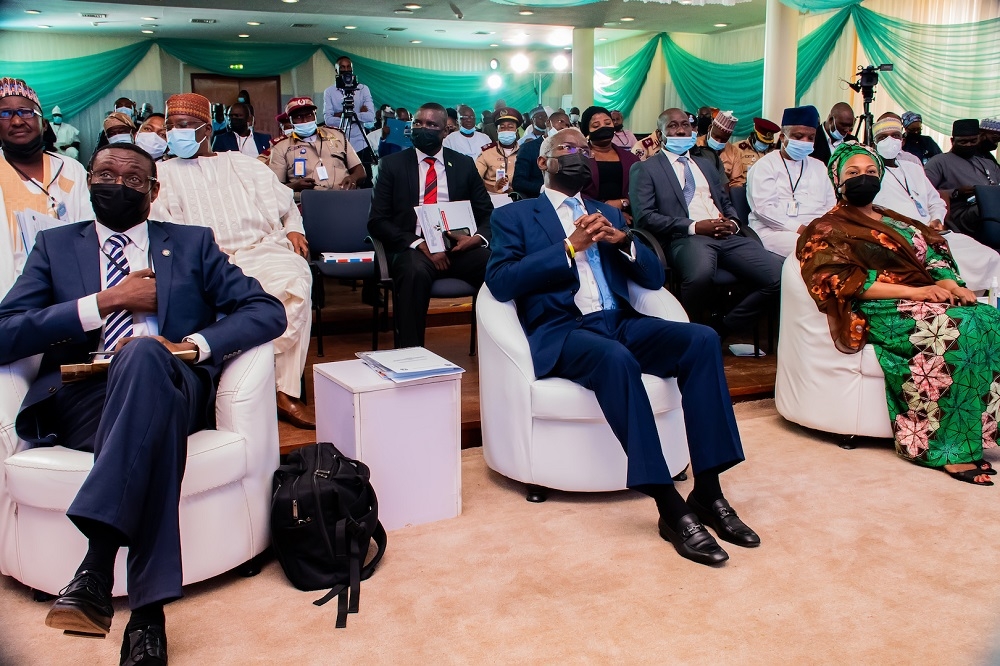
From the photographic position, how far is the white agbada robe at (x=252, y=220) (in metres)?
3.81

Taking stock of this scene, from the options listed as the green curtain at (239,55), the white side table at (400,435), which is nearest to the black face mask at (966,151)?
the white side table at (400,435)

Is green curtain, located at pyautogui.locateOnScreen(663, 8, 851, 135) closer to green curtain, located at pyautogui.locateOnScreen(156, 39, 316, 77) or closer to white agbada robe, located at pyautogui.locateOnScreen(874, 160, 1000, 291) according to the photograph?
white agbada robe, located at pyautogui.locateOnScreen(874, 160, 1000, 291)

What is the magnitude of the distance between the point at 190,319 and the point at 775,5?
31.8ft

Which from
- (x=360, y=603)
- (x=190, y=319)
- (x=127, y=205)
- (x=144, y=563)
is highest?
(x=127, y=205)

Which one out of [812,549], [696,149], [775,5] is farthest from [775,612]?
[775,5]

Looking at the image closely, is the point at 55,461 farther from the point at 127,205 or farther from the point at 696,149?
the point at 696,149

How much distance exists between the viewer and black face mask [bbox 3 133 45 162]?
3.41 metres

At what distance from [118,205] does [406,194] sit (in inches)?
85.8

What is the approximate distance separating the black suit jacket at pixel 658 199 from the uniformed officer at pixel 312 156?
2104mm

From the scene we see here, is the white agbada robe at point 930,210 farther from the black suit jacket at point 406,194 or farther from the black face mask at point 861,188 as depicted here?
the black suit jacket at point 406,194

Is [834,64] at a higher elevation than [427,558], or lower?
higher

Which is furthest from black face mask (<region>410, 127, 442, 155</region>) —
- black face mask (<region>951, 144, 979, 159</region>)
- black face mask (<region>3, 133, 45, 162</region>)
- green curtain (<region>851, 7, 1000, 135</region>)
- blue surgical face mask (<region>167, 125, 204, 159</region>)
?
green curtain (<region>851, 7, 1000, 135</region>)

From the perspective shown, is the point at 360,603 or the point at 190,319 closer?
the point at 360,603

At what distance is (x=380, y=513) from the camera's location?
2.92m
